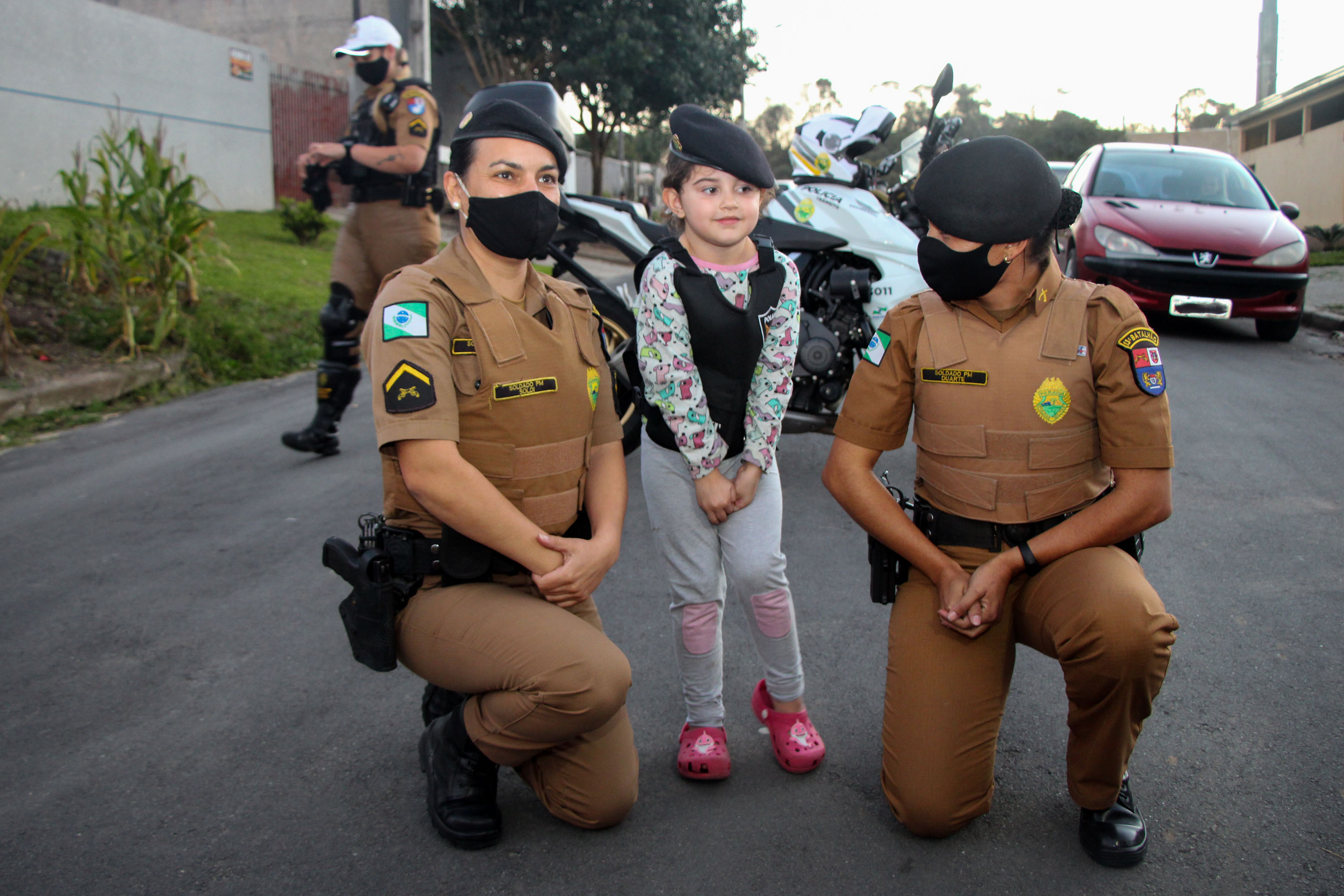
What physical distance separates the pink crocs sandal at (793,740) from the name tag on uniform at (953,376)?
3.17 feet

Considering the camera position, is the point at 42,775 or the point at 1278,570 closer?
the point at 42,775

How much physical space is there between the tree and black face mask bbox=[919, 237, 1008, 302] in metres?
21.7

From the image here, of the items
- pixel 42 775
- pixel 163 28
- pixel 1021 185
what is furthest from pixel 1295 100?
pixel 42 775

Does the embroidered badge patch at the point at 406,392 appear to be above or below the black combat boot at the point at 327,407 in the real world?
above

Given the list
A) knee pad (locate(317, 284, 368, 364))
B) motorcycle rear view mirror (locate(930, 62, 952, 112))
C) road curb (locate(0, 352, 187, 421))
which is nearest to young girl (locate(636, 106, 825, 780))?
motorcycle rear view mirror (locate(930, 62, 952, 112))

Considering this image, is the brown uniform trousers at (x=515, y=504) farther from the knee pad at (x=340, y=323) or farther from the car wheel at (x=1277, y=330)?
the car wheel at (x=1277, y=330)

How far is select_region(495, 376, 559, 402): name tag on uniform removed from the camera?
2.36 metres

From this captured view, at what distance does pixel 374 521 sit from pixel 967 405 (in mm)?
1521

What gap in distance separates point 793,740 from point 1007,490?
860mm

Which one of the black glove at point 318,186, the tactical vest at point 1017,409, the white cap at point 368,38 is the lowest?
the tactical vest at point 1017,409

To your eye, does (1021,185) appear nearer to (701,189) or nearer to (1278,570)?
(701,189)

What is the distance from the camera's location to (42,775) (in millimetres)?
2512

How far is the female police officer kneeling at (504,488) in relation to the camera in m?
2.21

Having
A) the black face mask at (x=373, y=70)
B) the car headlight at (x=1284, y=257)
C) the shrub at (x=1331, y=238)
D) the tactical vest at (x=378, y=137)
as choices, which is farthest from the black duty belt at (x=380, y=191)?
the shrub at (x=1331, y=238)
